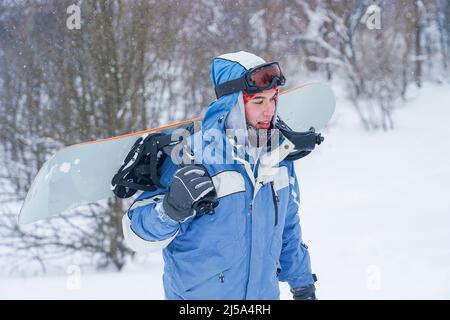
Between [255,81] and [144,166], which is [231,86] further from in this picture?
[144,166]

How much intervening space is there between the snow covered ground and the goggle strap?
2.82 metres

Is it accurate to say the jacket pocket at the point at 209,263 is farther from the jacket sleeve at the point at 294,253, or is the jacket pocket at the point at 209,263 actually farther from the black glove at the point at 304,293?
the black glove at the point at 304,293

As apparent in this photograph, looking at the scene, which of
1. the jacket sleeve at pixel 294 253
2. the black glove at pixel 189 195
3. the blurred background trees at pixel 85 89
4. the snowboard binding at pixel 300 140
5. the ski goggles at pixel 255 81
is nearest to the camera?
the black glove at pixel 189 195

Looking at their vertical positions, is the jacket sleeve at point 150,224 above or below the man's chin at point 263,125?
below

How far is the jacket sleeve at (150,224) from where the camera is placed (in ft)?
5.81

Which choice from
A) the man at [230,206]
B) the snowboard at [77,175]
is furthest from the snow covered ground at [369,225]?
the man at [230,206]

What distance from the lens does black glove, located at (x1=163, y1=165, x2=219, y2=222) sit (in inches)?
66.5

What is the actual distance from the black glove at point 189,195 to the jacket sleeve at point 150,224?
5 centimetres

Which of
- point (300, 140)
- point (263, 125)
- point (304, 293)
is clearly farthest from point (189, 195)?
point (304, 293)

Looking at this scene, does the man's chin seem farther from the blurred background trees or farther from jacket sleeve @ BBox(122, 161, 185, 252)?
the blurred background trees

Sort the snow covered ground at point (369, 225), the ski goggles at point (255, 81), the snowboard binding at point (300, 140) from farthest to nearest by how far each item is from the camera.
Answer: the snow covered ground at point (369, 225) < the snowboard binding at point (300, 140) < the ski goggles at point (255, 81)

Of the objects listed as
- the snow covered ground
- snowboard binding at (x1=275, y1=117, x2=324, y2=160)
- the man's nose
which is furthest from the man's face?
the snow covered ground

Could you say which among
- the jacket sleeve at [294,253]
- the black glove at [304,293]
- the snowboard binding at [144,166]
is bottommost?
the black glove at [304,293]

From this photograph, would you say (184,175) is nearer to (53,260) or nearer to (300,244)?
(300,244)
